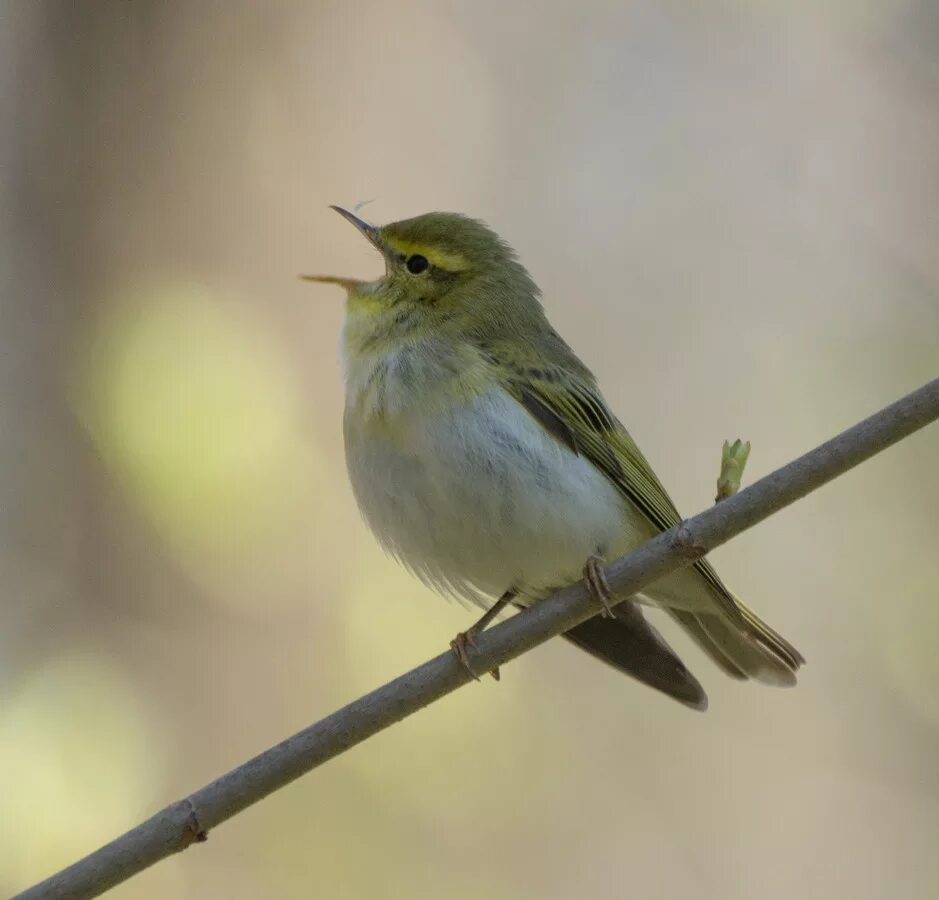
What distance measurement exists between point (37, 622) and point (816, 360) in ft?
11.5

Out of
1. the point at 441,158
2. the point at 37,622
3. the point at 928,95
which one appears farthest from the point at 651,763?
the point at 928,95

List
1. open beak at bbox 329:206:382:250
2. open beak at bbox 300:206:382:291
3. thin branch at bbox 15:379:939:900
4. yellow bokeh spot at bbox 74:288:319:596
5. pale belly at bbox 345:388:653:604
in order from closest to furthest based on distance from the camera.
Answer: thin branch at bbox 15:379:939:900, pale belly at bbox 345:388:653:604, open beak at bbox 300:206:382:291, open beak at bbox 329:206:382:250, yellow bokeh spot at bbox 74:288:319:596

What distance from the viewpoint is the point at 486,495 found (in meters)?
A: 3.51

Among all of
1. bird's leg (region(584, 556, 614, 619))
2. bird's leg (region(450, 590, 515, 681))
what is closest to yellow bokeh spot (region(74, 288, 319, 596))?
bird's leg (region(450, 590, 515, 681))

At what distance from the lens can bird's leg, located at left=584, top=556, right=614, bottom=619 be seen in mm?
2990

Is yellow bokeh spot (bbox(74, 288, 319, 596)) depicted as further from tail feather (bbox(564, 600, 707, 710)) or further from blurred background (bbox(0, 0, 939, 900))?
tail feather (bbox(564, 600, 707, 710))

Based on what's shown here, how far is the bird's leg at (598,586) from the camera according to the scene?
9.81ft

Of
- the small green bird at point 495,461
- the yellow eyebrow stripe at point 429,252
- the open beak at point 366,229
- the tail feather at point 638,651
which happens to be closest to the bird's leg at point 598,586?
the small green bird at point 495,461

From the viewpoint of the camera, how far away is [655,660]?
3.94 metres

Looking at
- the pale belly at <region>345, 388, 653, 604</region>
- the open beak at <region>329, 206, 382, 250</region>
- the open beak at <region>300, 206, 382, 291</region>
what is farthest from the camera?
the open beak at <region>329, 206, 382, 250</region>

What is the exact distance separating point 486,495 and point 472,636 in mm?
471

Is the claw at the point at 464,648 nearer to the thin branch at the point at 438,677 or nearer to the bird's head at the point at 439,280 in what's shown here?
the thin branch at the point at 438,677

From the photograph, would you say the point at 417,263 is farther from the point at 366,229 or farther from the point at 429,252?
the point at 366,229

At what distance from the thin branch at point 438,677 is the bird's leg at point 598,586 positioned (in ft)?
0.12
